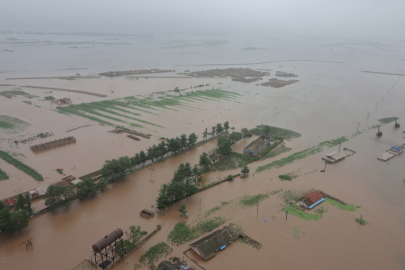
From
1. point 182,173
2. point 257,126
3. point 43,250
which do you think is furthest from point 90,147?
point 257,126

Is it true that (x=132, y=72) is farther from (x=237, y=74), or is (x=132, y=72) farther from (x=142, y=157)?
(x=142, y=157)

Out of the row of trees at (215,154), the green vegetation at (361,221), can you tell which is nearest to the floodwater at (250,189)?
the green vegetation at (361,221)

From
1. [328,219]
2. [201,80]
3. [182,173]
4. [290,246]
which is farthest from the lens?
[201,80]

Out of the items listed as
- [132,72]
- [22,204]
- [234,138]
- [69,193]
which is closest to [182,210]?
[69,193]

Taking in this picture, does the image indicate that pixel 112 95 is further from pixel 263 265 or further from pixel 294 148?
pixel 263 265

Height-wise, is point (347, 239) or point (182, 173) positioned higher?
point (182, 173)

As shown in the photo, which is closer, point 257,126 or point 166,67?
point 257,126

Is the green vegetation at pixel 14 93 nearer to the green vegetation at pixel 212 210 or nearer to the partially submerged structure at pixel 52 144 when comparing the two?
the partially submerged structure at pixel 52 144

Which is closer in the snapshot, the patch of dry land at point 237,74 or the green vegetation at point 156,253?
the green vegetation at point 156,253
